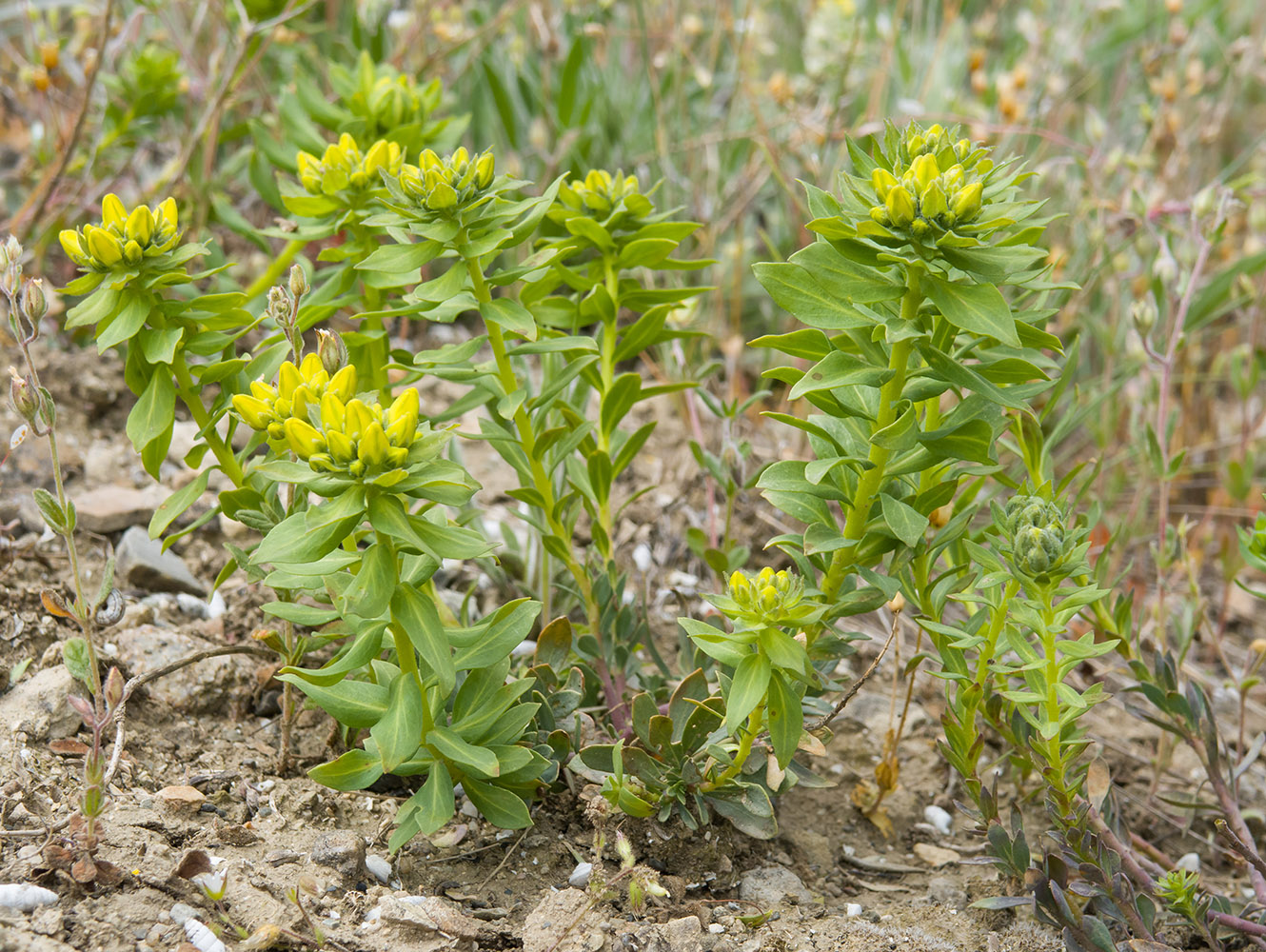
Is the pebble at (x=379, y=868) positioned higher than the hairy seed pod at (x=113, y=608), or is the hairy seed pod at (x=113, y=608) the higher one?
the hairy seed pod at (x=113, y=608)

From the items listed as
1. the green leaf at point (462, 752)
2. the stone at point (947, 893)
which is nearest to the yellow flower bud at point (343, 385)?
the green leaf at point (462, 752)

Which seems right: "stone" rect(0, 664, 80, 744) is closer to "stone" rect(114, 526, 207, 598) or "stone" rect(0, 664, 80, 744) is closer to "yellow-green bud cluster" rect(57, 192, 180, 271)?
"stone" rect(114, 526, 207, 598)

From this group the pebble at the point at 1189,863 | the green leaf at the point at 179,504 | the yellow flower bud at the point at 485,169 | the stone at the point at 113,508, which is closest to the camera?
the yellow flower bud at the point at 485,169

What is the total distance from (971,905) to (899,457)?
A: 2.46 ft

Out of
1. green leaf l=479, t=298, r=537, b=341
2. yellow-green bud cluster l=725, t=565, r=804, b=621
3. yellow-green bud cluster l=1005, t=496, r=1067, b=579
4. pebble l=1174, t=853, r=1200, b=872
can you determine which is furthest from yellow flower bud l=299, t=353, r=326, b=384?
pebble l=1174, t=853, r=1200, b=872

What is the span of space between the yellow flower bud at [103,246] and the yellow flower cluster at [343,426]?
382 mm

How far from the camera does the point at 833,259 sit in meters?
1.56

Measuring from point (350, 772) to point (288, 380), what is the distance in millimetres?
606

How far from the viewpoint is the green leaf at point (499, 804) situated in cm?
173

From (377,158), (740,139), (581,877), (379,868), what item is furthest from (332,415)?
(740,139)

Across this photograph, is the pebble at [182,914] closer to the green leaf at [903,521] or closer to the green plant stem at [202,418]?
the green plant stem at [202,418]

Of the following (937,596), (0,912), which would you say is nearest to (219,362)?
(0,912)

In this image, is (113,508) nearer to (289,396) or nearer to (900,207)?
(289,396)

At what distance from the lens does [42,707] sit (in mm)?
1829
